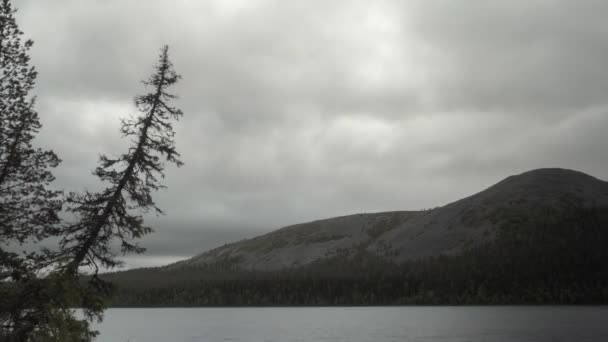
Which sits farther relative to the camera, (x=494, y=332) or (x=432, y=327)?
(x=432, y=327)

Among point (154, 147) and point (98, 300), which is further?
point (154, 147)

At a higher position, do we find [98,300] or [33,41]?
[33,41]

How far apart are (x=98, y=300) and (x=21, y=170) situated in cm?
752

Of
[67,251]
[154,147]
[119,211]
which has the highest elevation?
[154,147]

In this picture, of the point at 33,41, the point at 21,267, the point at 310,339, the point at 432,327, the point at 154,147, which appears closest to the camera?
the point at 21,267

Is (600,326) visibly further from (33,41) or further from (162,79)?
(33,41)

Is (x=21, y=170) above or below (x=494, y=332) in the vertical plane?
above

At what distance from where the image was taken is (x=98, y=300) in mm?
29562

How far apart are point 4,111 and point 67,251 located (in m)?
8.53

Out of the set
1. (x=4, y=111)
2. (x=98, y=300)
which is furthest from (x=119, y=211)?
(x=4, y=111)

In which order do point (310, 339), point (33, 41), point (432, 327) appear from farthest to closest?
1. point (432, 327)
2. point (310, 339)
3. point (33, 41)

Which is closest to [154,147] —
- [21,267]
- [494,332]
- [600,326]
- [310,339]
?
[21,267]

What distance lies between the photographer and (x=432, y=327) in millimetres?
135625

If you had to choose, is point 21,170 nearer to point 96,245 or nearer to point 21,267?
point 21,267
